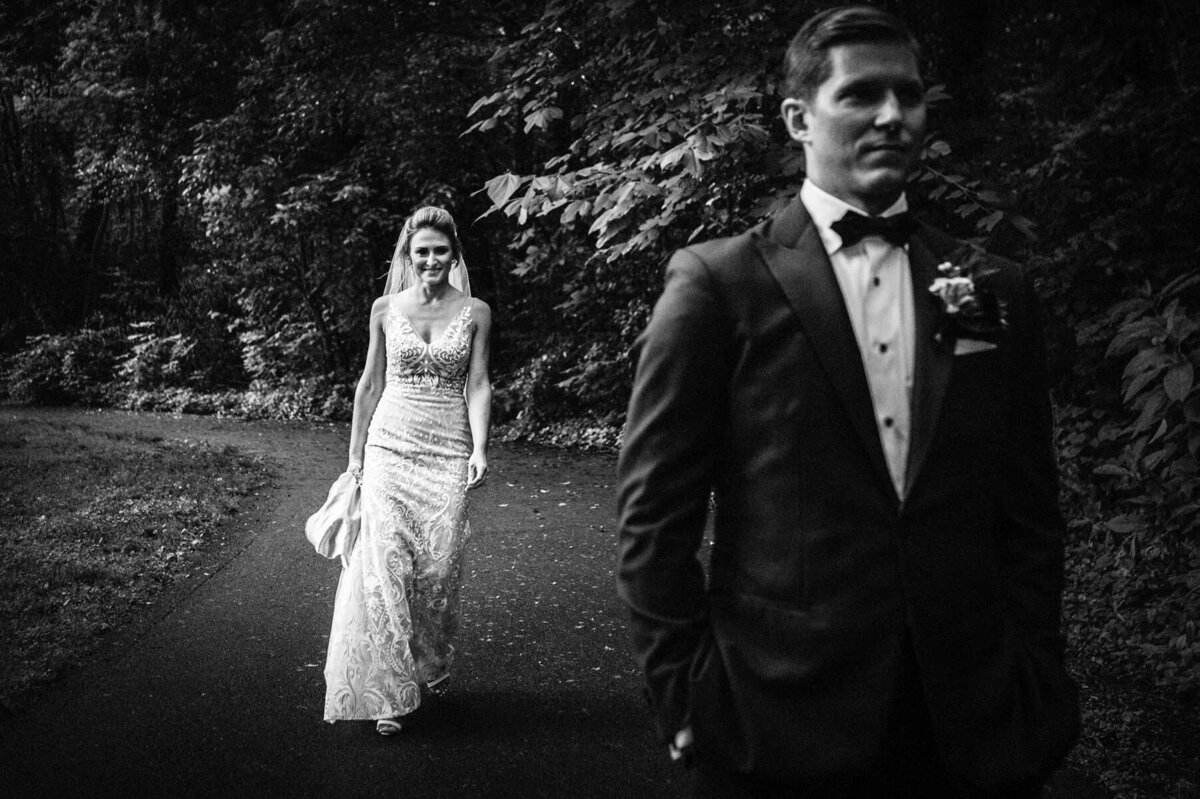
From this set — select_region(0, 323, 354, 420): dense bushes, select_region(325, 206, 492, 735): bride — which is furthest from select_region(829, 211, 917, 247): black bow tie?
select_region(0, 323, 354, 420): dense bushes

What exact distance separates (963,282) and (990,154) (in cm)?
755

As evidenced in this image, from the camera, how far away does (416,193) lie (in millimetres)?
20328

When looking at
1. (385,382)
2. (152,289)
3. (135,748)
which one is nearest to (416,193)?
(152,289)

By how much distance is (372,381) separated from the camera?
5844 millimetres

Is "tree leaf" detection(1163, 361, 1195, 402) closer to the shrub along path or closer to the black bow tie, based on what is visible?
the shrub along path

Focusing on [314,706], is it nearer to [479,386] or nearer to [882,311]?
[479,386]

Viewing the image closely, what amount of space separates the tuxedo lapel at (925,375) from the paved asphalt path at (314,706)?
9.38 feet

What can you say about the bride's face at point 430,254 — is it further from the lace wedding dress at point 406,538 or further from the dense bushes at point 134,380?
the dense bushes at point 134,380

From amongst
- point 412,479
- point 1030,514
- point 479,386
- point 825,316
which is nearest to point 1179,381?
point 479,386

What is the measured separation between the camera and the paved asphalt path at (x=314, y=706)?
14.6ft

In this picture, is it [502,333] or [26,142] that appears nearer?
[502,333]

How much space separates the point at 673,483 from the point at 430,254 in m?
3.91

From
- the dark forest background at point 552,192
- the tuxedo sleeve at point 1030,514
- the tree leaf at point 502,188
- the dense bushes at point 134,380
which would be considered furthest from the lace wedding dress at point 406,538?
the dense bushes at point 134,380

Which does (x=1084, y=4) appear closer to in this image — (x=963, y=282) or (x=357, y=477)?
(x=357, y=477)
